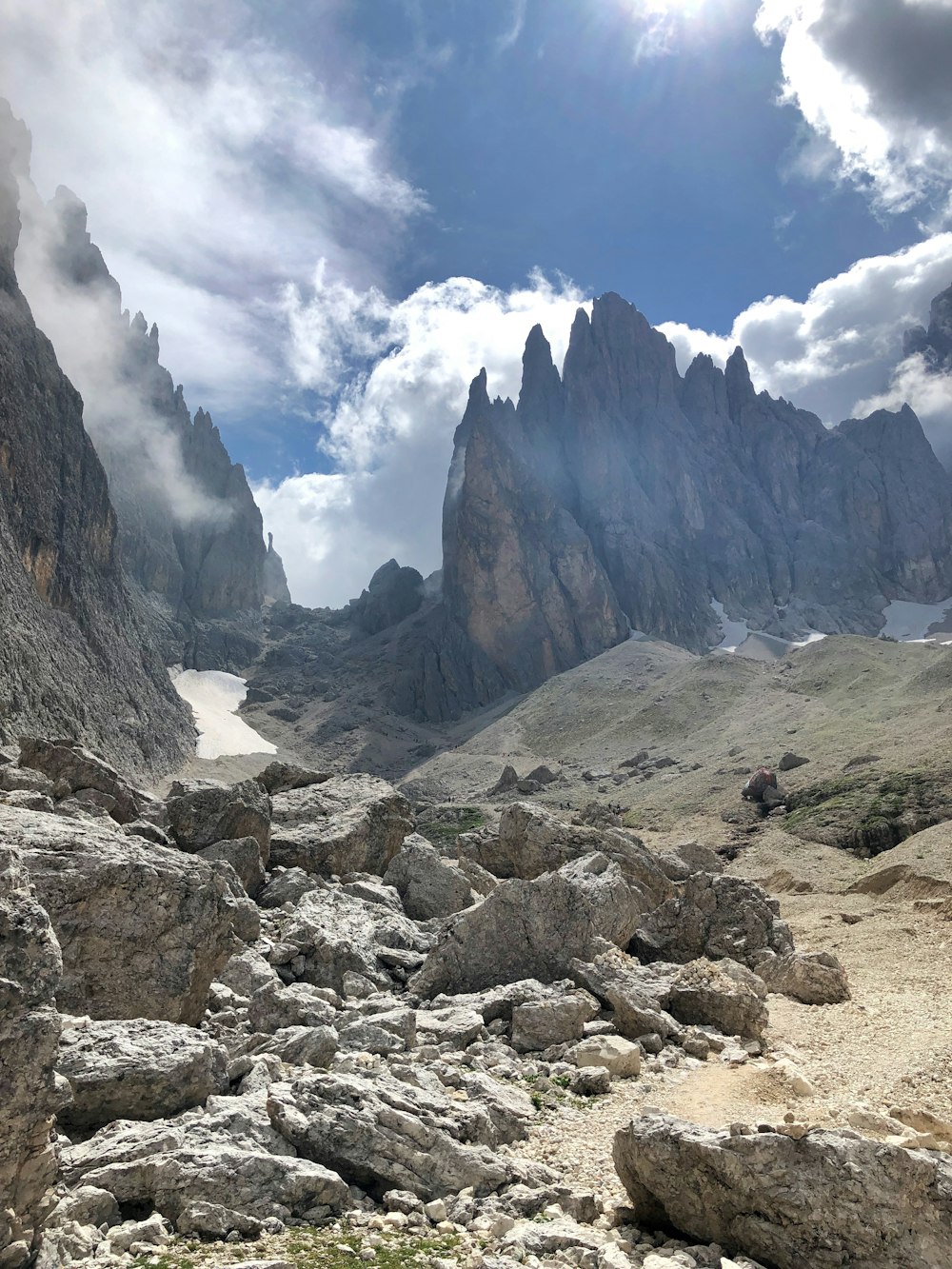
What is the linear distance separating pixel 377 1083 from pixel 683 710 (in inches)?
4557

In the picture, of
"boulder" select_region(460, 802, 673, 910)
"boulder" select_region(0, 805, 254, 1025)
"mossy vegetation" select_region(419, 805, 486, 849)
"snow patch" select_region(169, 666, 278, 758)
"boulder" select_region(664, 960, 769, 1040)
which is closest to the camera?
"boulder" select_region(0, 805, 254, 1025)

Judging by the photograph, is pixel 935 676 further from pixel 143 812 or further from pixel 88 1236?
pixel 88 1236

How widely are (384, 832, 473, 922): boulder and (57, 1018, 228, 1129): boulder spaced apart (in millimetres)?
12890

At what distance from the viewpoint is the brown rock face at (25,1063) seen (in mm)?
5719

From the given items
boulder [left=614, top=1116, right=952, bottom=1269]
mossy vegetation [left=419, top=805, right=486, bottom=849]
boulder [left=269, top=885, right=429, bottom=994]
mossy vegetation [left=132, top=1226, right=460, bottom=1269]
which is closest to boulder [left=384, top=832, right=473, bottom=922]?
boulder [left=269, top=885, right=429, bottom=994]

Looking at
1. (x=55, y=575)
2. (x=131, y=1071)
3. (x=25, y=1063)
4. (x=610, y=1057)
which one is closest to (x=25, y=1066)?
(x=25, y=1063)

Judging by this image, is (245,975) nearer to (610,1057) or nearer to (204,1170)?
(610,1057)

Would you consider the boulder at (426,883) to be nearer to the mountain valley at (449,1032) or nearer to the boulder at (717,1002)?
the mountain valley at (449,1032)

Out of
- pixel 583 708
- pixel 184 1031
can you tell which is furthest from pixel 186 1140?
pixel 583 708

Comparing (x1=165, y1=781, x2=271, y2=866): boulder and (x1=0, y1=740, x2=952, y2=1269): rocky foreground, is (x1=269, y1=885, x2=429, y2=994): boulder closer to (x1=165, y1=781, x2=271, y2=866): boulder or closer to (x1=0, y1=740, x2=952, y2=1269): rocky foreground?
(x1=0, y1=740, x2=952, y2=1269): rocky foreground

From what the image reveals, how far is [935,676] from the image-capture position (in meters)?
88.1

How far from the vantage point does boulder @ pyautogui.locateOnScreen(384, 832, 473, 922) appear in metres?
21.8

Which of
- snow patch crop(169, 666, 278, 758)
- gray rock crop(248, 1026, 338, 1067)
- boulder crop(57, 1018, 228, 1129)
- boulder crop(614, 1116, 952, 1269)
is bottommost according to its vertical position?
boulder crop(614, 1116, 952, 1269)

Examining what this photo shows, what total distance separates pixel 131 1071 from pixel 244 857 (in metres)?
11.9
